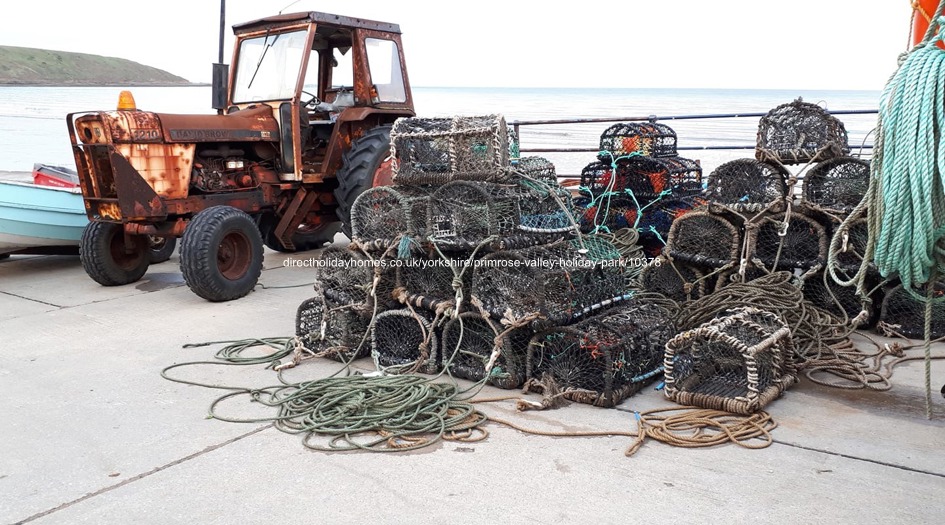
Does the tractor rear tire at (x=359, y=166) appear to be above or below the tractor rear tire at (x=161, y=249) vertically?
above

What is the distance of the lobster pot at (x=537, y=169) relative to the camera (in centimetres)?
502

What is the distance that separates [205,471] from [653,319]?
8.27 ft

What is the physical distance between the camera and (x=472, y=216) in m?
4.41

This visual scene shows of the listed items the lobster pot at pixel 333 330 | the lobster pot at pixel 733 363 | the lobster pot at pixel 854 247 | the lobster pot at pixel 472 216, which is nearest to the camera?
the lobster pot at pixel 733 363

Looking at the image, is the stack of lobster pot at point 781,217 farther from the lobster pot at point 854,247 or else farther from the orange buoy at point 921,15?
the orange buoy at point 921,15

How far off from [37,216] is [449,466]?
5.89 metres

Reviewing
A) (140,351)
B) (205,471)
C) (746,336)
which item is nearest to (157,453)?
(205,471)

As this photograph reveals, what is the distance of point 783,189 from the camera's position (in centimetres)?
527

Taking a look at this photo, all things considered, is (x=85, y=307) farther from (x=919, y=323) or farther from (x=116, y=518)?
(x=919, y=323)

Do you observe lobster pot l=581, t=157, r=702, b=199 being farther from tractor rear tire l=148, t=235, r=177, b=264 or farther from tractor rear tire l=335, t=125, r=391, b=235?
tractor rear tire l=148, t=235, r=177, b=264

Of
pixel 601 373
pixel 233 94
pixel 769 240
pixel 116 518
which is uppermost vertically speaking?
pixel 233 94

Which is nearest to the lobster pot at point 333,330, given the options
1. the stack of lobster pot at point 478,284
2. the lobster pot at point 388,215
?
the stack of lobster pot at point 478,284

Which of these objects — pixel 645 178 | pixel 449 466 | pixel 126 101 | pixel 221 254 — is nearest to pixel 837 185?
pixel 645 178

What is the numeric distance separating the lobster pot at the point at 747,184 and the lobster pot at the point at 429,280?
7.03 feet
